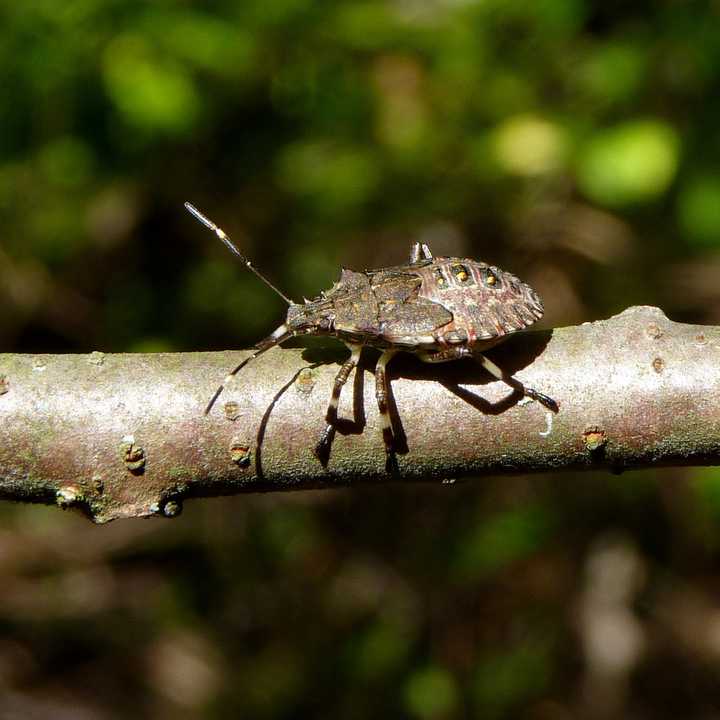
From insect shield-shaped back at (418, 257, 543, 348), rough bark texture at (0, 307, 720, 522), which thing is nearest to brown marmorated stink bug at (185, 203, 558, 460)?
insect shield-shaped back at (418, 257, 543, 348)

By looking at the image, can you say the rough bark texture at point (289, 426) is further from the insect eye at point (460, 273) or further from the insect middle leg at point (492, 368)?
the insect eye at point (460, 273)

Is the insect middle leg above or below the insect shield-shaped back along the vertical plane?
below

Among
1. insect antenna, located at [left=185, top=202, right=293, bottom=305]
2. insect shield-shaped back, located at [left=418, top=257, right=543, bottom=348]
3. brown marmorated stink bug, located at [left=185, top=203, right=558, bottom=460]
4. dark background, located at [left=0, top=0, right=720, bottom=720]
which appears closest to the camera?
brown marmorated stink bug, located at [left=185, top=203, right=558, bottom=460]

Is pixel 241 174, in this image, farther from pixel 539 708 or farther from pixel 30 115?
pixel 539 708

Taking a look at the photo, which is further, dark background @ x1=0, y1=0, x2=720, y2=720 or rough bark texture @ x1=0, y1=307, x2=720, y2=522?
dark background @ x1=0, y1=0, x2=720, y2=720

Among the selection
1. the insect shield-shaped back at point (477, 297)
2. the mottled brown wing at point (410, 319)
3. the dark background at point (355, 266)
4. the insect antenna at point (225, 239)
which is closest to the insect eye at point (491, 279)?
the insect shield-shaped back at point (477, 297)

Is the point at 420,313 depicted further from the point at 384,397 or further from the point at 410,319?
the point at 384,397

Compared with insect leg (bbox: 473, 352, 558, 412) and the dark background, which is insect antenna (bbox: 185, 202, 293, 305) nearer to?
the dark background

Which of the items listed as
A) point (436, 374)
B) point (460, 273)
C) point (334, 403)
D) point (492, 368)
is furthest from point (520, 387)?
point (460, 273)

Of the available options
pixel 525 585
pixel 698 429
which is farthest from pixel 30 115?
pixel 525 585
